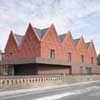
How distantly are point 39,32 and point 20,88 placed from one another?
2335 centimetres

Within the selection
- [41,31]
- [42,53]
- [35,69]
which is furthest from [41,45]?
[35,69]

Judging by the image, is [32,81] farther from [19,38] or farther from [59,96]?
[19,38]

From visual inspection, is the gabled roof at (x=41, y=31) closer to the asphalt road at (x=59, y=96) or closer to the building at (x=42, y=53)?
the building at (x=42, y=53)

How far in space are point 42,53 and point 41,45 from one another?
154 centimetres

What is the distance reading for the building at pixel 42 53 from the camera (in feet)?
129

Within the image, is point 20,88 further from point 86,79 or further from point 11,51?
point 11,51

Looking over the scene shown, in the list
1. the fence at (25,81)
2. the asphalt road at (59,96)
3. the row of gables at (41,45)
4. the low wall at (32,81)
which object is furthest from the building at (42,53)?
the asphalt road at (59,96)

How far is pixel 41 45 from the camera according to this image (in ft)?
135

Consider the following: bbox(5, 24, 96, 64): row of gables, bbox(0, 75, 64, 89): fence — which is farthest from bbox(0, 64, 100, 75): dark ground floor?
bbox(0, 75, 64, 89): fence

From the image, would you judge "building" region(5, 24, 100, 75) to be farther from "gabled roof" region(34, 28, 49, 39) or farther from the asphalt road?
the asphalt road

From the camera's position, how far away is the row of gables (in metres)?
41.9

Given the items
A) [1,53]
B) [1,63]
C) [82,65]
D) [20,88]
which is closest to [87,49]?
[82,65]

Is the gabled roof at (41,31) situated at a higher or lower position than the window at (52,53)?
higher

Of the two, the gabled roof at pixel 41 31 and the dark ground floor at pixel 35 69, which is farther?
the gabled roof at pixel 41 31
